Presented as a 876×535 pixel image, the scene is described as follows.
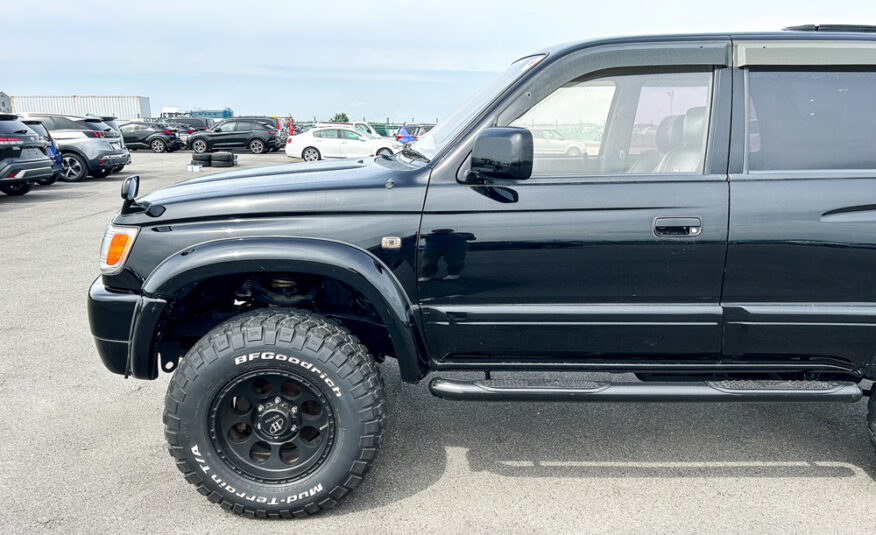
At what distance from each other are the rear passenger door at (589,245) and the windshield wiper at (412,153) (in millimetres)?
268

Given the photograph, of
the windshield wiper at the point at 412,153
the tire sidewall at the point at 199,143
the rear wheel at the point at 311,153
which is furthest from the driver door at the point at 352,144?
the windshield wiper at the point at 412,153

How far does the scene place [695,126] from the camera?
2.76 meters

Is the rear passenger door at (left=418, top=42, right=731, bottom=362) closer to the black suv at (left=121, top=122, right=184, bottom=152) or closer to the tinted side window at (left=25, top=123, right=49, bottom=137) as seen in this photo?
the tinted side window at (left=25, top=123, right=49, bottom=137)

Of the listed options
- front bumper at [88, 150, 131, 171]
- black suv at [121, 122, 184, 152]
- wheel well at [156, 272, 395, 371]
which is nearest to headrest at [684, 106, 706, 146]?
wheel well at [156, 272, 395, 371]

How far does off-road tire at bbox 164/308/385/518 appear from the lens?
261 cm

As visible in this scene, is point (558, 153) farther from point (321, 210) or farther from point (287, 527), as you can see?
point (287, 527)

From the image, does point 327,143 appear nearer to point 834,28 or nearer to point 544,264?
point 834,28

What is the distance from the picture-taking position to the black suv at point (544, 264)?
2.59 metres

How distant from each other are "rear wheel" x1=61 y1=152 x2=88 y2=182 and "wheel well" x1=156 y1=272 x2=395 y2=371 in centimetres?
1500

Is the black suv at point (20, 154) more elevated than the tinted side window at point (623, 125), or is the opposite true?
the tinted side window at point (623, 125)

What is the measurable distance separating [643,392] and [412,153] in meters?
1.48

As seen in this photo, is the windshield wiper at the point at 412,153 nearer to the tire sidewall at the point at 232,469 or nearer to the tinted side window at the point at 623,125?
the tinted side window at the point at 623,125

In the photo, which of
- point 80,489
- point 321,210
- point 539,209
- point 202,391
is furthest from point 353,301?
point 80,489

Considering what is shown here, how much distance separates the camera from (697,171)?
2.68 m
